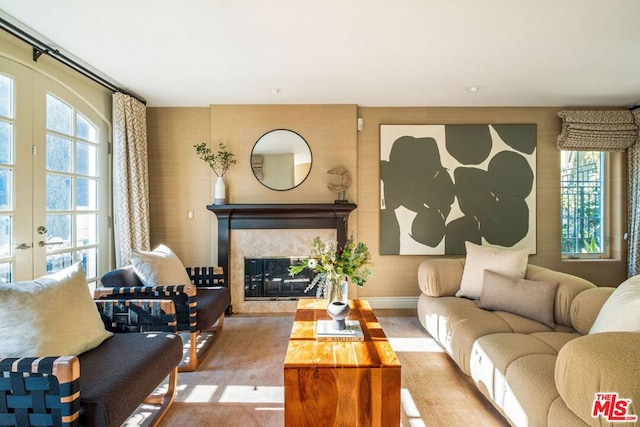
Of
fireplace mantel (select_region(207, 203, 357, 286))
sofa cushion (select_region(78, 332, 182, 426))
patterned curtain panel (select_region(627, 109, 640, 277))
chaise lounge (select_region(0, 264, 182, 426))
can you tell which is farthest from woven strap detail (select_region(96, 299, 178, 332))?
patterned curtain panel (select_region(627, 109, 640, 277))

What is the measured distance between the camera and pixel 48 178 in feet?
8.85

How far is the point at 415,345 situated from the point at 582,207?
2.99 metres

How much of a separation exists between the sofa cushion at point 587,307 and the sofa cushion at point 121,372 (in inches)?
100

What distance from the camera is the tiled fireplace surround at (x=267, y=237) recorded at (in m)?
3.88

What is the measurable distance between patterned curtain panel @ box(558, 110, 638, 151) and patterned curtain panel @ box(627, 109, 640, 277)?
0.42 ft

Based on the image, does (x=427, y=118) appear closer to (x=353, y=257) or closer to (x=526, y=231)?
(x=526, y=231)

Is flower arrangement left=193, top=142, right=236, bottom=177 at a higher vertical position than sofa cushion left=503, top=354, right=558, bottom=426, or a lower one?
higher

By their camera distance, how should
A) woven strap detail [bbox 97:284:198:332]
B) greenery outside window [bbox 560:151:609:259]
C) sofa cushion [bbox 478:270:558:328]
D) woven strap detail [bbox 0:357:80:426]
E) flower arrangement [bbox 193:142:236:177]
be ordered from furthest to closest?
greenery outside window [bbox 560:151:609:259] < flower arrangement [bbox 193:142:236:177] < woven strap detail [bbox 97:284:198:332] < sofa cushion [bbox 478:270:558:328] < woven strap detail [bbox 0:357:80:426]

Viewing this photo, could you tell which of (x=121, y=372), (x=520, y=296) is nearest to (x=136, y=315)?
(x=121, y=372)

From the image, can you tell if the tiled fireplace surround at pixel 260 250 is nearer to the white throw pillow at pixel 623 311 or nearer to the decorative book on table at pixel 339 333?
the decorative book on table at pixel 339 333

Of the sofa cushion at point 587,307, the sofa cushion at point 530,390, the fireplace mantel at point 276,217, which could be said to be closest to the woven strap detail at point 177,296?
the fireplace mantel at point 276,217

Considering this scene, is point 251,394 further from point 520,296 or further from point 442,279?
point 520,296

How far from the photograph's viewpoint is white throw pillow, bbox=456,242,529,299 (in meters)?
2.81

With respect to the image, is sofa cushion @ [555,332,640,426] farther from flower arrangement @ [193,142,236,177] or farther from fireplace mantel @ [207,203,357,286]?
flower arrangement @ [193,142,236,177]
